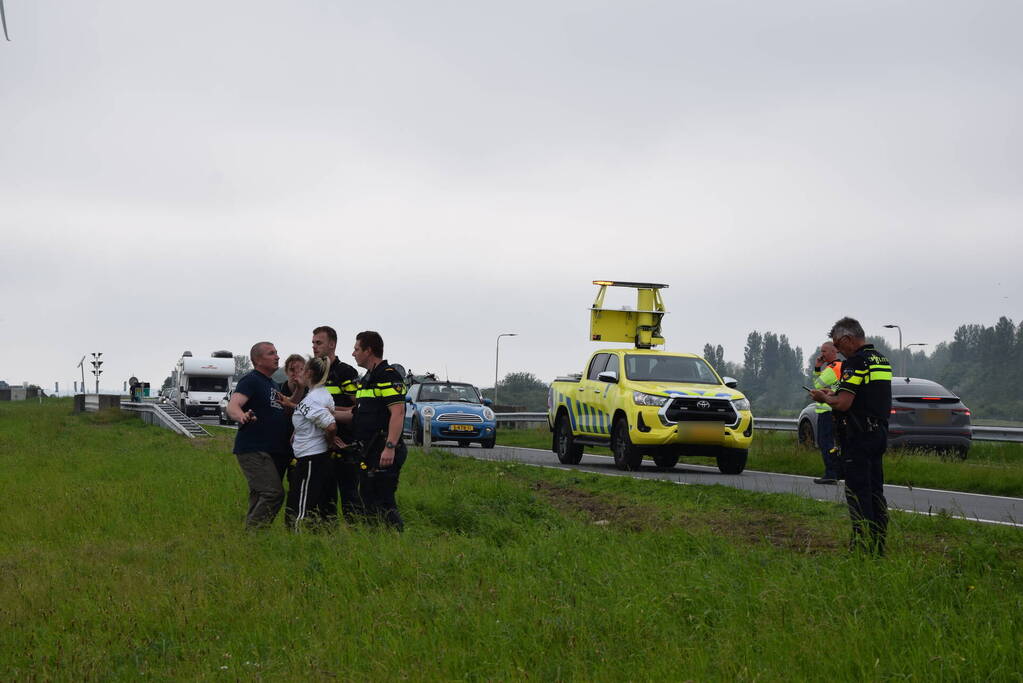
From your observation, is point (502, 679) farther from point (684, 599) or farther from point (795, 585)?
point (795, 585)

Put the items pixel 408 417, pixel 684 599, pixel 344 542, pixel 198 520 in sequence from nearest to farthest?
pixel 684 599 → pixel 344 542 → pixel 198 520 → pixel 408 417

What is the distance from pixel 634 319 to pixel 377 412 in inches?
591

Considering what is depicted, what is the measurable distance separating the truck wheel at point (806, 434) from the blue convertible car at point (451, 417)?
7.82 m

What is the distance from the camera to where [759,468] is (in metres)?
20.3

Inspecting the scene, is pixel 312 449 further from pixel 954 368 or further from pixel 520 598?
pixel 954 368

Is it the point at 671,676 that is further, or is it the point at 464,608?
the point at 464,608

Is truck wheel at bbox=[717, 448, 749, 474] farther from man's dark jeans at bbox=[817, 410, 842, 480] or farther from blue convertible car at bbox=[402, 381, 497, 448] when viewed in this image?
blue convertible car at bbox=[402, 381, 497, 448]

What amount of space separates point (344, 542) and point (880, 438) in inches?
158

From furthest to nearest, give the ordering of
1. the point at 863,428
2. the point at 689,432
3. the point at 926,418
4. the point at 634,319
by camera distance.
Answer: the point at 634,319 < the point at 926,418 < the point at 689,432 < the point at 863,428

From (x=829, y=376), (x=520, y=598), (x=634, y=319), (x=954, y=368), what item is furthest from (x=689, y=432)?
(x=954, y=368)

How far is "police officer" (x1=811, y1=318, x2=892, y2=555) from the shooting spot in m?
8.15

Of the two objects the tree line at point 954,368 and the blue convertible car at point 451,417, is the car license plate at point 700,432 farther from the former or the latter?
the tree line at point 954,368

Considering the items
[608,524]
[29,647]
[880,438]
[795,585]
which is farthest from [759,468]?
[29,647]

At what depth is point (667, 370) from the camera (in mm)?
19250
